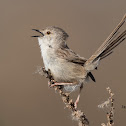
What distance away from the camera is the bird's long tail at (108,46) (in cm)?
484

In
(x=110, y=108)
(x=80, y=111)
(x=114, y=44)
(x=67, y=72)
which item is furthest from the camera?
(x=67, y=72)

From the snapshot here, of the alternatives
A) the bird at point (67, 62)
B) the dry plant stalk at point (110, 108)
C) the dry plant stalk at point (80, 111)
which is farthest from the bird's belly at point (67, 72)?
the dry plant stalk at point (110, 108)

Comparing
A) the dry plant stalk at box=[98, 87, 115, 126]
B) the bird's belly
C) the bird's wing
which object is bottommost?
the dry plant stalk at box=[98, 87, 115, 126]

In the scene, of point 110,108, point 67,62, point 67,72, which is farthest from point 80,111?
point 67,62

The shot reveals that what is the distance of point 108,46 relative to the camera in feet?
16.6

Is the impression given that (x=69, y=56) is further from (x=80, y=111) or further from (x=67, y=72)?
(x=80, y=111)

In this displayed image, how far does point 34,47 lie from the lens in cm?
1198

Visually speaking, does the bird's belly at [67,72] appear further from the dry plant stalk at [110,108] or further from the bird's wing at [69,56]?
the dry plant stalk at [110,108]

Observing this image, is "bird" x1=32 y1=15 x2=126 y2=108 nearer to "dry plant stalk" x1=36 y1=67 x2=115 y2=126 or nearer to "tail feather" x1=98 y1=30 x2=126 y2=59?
"tail feather" x1=98 y1=30 x2=126 y2=59

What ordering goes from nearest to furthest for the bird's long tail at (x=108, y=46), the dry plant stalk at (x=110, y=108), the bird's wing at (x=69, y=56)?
the dry plant stalk at (x=110, y=108) < the bird's long tail at (x=108, y=46) < the bird's wing at (x=69, y=56)

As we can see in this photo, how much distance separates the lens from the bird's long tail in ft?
15.9

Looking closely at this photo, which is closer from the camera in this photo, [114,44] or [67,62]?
[114,44]

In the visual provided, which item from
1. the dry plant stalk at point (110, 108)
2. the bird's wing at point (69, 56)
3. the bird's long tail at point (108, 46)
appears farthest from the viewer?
the bird's wing at point (69, 56)

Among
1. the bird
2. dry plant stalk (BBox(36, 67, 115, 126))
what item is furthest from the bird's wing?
dry plant stalk (BBox(36, 67, 115, 126))
